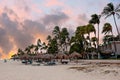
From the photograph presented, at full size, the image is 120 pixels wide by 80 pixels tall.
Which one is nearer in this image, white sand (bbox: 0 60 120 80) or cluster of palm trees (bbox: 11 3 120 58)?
white sand (bbox: 0 60 120 80)

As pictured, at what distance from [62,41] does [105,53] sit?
29.9 m

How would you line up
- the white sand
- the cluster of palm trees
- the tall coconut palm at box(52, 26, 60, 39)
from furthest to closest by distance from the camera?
the tall coconut palm at box(52, 26, 60, 39) < the cluster of palm trees < the white sand

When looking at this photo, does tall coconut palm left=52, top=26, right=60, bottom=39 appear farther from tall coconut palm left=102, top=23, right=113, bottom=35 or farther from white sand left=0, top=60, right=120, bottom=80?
white sand left=0, top=60, right=120, bottom=80

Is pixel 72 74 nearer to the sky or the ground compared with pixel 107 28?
nearer to the ground

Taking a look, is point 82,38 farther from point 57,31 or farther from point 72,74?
point 72,74

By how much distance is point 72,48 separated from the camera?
104875mm

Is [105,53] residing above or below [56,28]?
below

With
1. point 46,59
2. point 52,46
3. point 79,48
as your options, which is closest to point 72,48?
point 79,48

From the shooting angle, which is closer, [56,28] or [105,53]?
[105,53]

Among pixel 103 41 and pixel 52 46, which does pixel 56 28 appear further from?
pixel 103 41

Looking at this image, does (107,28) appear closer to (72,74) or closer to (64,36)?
(64,36)

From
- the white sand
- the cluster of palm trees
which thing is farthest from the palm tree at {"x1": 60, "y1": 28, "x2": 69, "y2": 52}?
the white sand

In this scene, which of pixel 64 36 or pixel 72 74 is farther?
pixel 64 36

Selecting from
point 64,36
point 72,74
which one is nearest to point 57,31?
point 64,36
